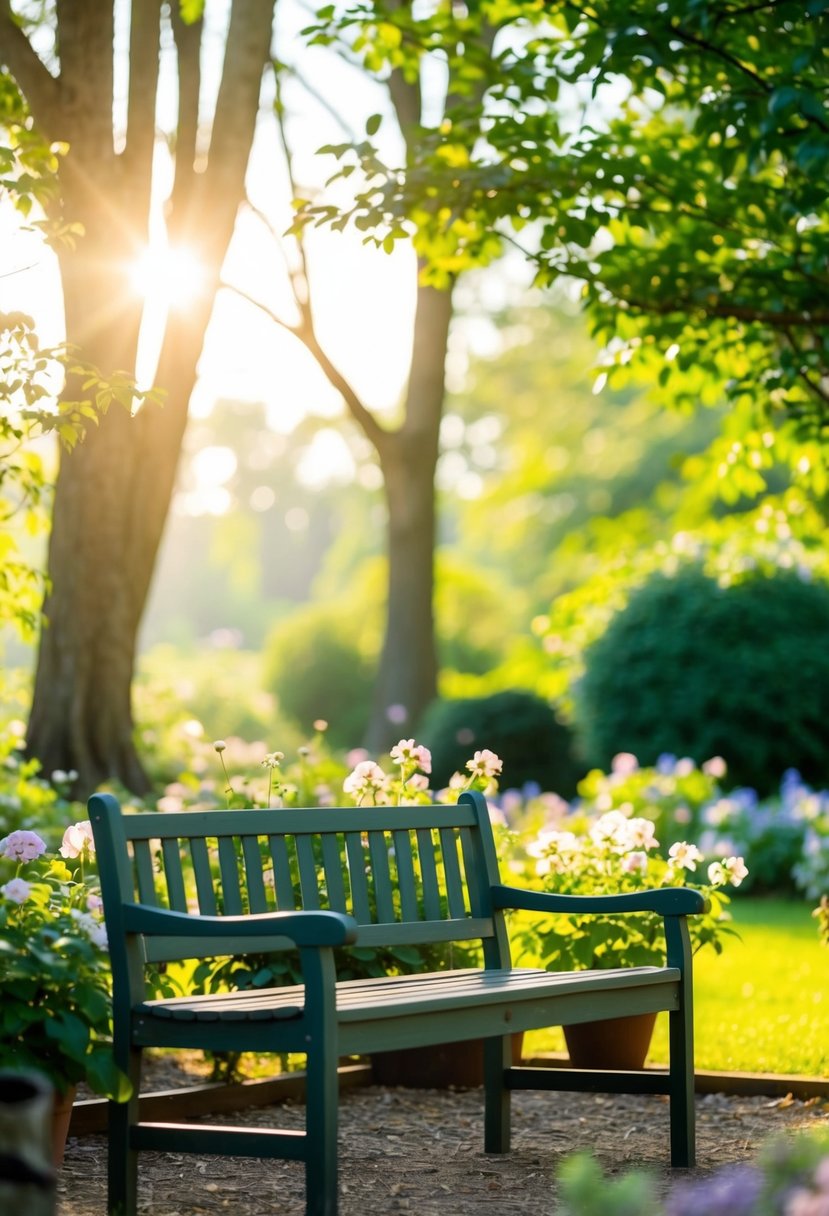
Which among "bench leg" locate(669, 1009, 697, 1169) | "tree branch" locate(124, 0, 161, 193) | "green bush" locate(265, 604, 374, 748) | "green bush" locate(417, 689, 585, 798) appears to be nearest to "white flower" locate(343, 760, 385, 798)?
"bench leg" locate(669, 1009, 697, 1169)

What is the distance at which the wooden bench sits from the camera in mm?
3107

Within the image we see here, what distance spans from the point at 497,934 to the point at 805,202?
107 inches

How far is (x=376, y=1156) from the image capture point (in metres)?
4.22

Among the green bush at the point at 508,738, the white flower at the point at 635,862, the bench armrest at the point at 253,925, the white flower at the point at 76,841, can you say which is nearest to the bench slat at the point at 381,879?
the white flower at the point at 76,841

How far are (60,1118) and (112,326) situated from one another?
4365 millimetres

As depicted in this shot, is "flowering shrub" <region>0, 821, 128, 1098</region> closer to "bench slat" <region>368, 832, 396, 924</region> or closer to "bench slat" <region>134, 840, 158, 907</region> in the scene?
"bench slat" <region>134, 840, 158, 907</region>

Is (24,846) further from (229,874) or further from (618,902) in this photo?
(618,902)

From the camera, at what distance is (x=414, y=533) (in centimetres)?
1298

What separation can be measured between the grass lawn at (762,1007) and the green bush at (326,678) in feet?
42.5

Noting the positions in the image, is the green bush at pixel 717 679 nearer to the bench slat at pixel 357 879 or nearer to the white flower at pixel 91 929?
the bench slat at pixel 357 879

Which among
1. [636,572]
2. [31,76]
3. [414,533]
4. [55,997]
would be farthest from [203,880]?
[636,572]

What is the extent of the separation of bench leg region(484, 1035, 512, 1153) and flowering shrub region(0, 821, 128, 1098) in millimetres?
1275

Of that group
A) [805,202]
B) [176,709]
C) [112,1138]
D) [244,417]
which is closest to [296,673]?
[176,709]

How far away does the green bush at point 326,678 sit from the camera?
21.6 m
